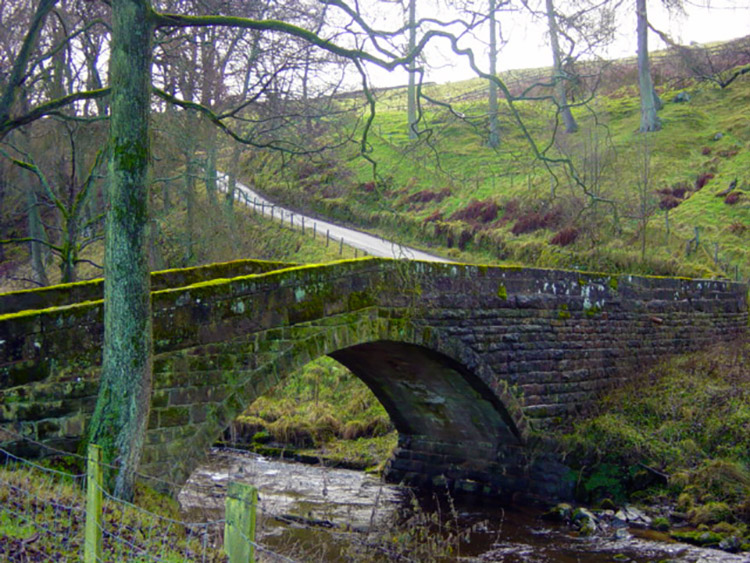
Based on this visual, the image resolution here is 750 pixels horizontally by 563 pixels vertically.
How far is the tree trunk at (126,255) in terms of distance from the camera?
6.09 meters

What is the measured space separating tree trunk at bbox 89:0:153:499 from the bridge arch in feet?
2.92

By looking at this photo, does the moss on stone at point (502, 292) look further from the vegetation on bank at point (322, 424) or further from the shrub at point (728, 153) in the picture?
the shrub at point (728, 153)

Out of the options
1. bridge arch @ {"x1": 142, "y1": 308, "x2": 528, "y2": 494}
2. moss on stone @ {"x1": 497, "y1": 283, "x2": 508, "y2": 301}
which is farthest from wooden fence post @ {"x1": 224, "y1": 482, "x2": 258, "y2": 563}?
moss on stone @ {"x1": 497, "y1": 283, "x2": 508, "y2": 301}

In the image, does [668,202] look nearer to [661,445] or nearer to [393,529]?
[661,445]

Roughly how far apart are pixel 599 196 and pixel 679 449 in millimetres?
11096

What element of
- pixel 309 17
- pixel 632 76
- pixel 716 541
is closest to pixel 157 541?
pixel 309 17

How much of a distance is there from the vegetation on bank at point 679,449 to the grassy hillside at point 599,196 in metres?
4.75

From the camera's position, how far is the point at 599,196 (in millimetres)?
21219

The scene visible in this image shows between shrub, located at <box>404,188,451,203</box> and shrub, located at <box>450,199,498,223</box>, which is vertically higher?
shrub, located at <box>404,188,451,203</box>

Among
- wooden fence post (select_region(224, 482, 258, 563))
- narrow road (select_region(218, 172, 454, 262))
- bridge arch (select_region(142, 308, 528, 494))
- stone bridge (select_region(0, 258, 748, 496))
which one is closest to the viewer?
wooden fence post (select_region(224, 482, 258, 563))

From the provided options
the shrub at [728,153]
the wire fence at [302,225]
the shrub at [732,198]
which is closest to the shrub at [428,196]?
the wire fence at [302,225]

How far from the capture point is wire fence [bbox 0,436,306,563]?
4.34 meters

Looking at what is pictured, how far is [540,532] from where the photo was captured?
34.3 feet

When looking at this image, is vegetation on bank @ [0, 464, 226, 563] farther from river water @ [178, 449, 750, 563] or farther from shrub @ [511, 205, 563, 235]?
shrub @ [511, 205, 563, 235]
